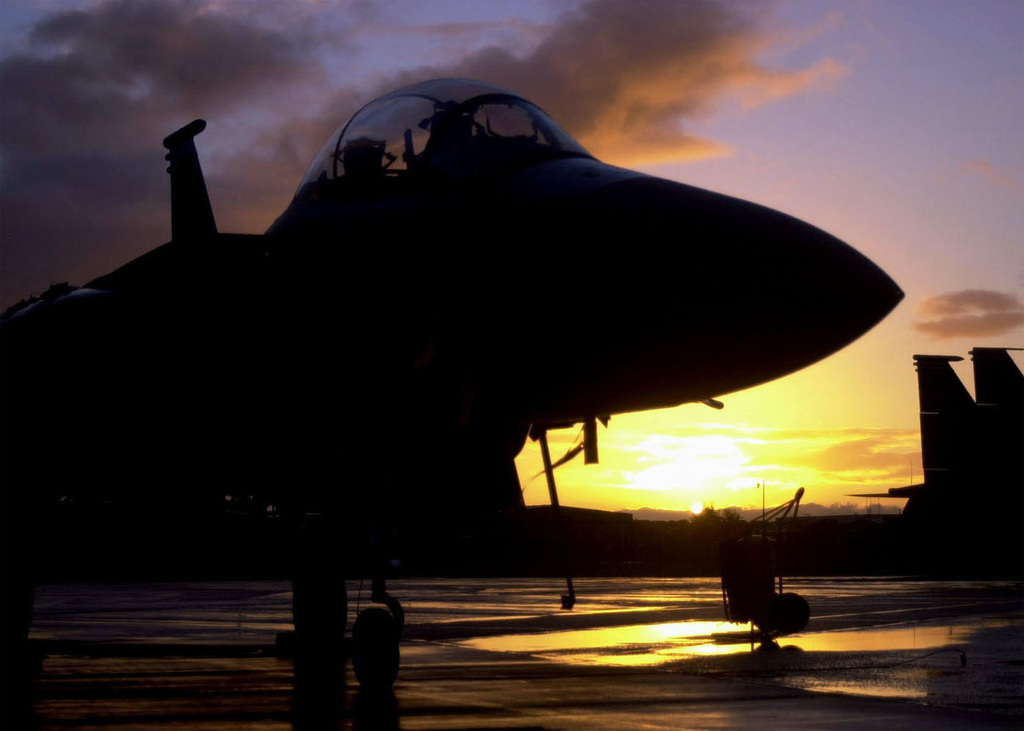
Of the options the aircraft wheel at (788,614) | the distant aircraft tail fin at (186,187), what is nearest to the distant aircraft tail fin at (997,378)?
the aircraft wheel at (788,614)

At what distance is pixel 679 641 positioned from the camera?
Result: 14.9m

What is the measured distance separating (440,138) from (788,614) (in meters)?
9.38

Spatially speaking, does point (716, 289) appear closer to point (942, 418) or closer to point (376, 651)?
point (376, 651)

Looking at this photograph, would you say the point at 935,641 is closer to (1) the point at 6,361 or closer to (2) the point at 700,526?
(1) the point at 6,361

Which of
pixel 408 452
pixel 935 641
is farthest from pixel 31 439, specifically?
pixel 935 641

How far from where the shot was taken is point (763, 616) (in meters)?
14.9

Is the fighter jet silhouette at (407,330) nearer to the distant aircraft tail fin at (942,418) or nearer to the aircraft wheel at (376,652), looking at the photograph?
the aircraft wheel at (376,652)

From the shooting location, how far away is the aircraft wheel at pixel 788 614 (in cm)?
1511

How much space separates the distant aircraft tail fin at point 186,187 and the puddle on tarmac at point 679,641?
556 cm

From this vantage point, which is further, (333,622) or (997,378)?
(997,378)

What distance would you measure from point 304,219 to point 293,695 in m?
3.54

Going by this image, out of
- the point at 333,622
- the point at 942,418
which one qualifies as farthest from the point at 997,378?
the point at 333,622

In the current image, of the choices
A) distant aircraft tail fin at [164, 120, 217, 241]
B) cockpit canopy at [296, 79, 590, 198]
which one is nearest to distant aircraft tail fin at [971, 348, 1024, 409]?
distant aircraft tail fin at [164, 120, 217, 241]

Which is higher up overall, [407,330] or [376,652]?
[407,330]
